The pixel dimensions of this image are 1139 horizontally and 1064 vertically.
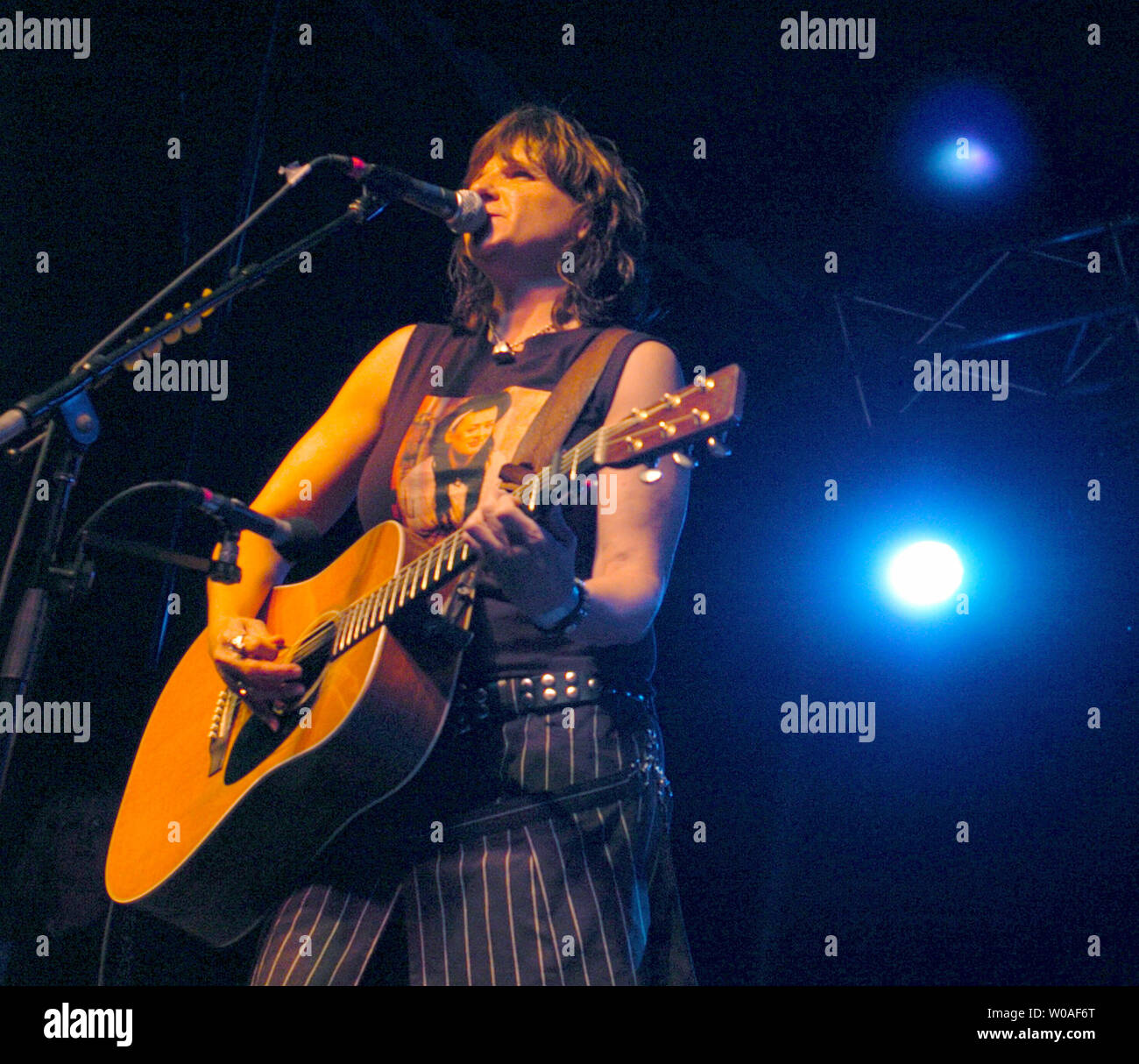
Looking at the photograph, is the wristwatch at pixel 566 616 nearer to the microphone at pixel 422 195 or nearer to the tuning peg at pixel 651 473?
the tuning peg at pixel 651 473

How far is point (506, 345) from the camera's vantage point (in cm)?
247

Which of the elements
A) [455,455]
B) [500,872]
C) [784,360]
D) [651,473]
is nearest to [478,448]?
[455,455]

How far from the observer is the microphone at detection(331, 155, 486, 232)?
2182 millimetres

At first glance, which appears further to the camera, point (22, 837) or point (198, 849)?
point (22, 837)

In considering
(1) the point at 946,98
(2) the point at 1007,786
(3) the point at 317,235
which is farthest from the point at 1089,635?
(3) the point at 317,235

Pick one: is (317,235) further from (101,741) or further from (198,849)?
(101,741)

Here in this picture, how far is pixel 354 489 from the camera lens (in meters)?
2.63

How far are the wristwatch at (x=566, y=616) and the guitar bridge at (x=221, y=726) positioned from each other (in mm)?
809

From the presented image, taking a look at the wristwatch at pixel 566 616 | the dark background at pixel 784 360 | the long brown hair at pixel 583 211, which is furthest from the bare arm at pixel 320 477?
the dark background at pixel 784 360

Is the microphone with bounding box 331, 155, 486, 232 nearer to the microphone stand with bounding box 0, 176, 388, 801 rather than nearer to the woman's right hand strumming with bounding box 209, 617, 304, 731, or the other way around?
the microphone stand with bounding box 0, 176, 388, 801

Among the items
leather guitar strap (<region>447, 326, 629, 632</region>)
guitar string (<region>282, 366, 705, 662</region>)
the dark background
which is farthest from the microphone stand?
the dark background

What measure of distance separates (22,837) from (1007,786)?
3989 mm

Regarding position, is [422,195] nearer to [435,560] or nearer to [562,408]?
[562,408]

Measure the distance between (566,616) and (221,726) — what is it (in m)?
0.92
